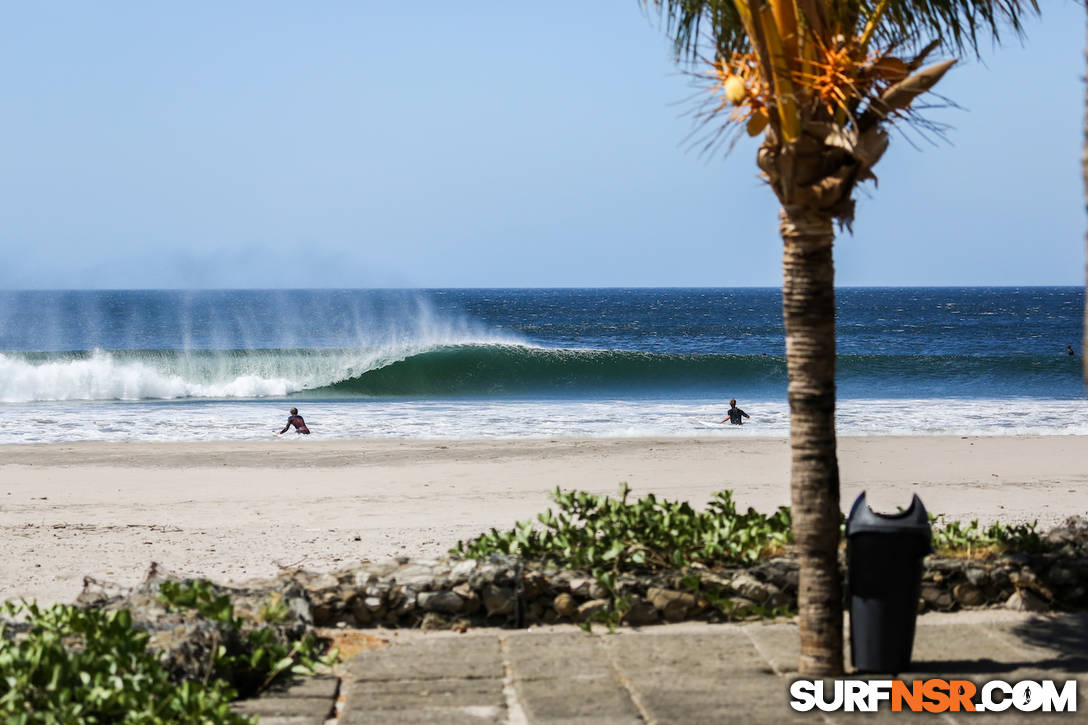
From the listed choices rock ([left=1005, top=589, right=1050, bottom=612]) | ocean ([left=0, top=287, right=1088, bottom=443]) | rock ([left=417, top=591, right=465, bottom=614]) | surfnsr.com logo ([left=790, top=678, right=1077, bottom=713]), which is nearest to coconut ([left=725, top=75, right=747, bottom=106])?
surfnsr.com logo ([left=790, top=678, right=1077, bottom=713])

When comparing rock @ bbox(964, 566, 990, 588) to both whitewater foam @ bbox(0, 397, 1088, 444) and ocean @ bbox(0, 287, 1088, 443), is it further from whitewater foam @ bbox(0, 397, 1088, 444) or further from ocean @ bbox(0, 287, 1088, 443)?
ocean @ bbox(0, 287, 1088, 443)

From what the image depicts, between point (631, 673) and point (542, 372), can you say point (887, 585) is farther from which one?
point (542, 372)

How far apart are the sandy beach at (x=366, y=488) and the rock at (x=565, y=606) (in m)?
3.22

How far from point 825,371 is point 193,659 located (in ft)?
10.5

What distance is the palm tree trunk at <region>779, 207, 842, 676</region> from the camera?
5.01 metres

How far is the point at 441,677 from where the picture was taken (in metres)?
5.36

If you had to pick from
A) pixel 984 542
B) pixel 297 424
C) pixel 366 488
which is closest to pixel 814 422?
pixel 984 542

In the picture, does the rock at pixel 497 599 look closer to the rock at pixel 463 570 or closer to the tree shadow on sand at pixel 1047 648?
the rock at pixel 463 570

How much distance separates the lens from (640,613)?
6375 millimetres

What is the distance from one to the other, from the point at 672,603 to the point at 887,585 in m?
1.49

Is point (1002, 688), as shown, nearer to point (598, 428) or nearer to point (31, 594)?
point (31, 594)

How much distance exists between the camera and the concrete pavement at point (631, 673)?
4.81 metres

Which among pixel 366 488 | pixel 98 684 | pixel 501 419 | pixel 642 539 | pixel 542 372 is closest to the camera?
pixel 98 684

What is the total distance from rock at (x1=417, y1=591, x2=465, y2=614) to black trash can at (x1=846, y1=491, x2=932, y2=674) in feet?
7.45
